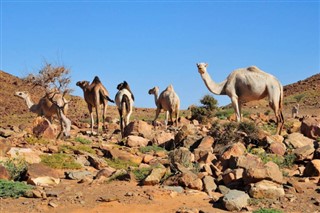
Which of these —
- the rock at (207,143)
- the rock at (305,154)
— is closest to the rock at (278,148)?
the rock at (305,154)

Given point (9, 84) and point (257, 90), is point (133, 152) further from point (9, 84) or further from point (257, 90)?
point (9, 84)

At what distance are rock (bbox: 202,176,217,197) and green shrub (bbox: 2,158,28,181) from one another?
3659 millimetres

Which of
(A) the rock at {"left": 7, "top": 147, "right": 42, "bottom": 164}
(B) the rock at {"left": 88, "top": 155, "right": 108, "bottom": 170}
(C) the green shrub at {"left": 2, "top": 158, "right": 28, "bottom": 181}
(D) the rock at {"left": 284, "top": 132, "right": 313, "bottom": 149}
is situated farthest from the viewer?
(D) the rock at {"left": 284, "top": 132, "right": 313, "bottom": 149}

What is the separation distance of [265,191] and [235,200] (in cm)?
78

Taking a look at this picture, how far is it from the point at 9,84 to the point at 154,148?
4249 centimetres

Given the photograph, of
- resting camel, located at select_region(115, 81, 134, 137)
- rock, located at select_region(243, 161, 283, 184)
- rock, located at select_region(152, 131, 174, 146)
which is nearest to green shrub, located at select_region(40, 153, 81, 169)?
rock, located at select_region(152, 131, 174, 146)

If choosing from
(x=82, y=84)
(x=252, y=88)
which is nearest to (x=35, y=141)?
(x=252, y=88)

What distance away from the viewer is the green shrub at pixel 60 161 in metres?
11.9

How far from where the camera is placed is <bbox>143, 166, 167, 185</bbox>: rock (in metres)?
9.77

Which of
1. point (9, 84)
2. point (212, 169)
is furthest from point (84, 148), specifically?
point (9, 84)

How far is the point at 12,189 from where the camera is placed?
31.0ft

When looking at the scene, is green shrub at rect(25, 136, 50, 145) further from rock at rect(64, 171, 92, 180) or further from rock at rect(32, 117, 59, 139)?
rock at rect(64, 171, 92, 180)

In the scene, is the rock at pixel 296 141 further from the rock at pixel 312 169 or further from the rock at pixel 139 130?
the rock at pixel 139 130

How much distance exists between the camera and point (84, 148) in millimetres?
14109
